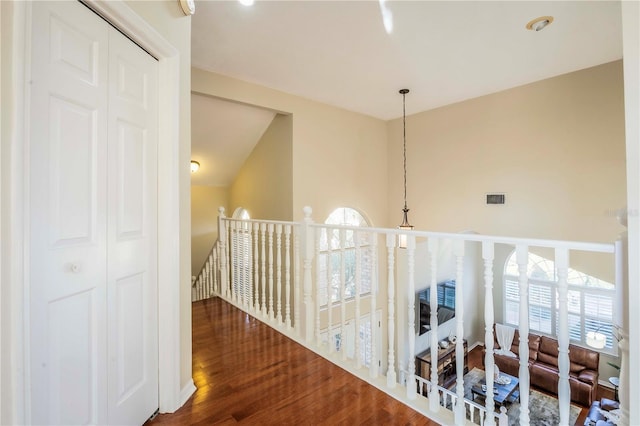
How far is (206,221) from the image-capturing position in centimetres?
630

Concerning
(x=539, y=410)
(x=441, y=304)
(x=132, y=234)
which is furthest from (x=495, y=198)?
(x=132, y=234)

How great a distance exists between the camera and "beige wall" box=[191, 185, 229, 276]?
6070 millimetres

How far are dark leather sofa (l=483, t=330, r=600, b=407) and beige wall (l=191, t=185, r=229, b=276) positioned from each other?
594 cm

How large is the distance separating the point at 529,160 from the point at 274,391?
14.7ft

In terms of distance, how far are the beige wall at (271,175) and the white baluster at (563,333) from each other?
3348mm

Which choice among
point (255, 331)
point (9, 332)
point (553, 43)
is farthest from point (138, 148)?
point (553, 43)

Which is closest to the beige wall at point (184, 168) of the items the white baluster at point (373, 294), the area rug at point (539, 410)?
the white baluster at point (373, 294)

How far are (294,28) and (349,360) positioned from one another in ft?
9.70

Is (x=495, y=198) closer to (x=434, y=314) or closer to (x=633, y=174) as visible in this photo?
(x=434, y=314)

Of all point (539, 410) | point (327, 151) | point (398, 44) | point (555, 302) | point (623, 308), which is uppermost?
point (398, 44)

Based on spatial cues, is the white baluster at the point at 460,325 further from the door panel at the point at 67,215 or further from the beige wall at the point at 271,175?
the beige wall at the point at 271,175

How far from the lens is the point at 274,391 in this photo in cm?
179

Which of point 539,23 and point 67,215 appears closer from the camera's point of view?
point 67,215

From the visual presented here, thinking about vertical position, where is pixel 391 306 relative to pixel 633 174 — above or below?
below
